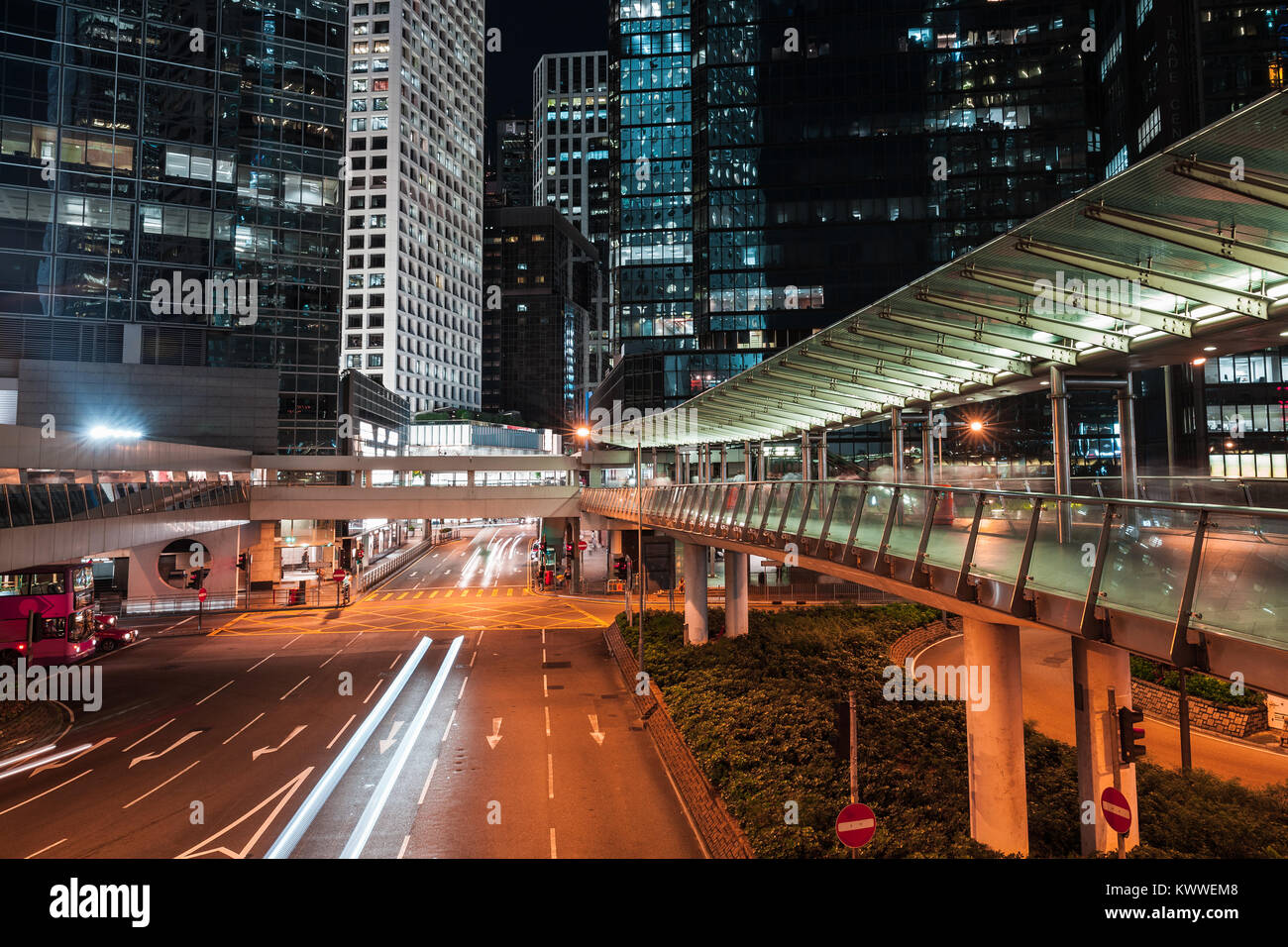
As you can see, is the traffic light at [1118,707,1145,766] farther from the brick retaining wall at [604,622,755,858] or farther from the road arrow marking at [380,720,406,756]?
the road arrow marking at [380,720,406,756]

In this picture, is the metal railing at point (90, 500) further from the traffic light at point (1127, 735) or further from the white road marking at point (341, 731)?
the traffic light at point (1127, 735)

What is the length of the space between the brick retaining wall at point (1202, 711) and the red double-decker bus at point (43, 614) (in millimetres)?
35313

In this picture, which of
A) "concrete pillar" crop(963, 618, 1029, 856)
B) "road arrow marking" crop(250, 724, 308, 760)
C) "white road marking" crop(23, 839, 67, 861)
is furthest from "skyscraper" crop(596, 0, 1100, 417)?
"white road marking" crop(23, 839, 67, 861)

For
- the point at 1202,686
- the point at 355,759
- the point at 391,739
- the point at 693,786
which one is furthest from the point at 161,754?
the point at 1202,686

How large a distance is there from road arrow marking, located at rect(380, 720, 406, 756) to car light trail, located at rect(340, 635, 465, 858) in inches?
10.9

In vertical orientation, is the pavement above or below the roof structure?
below

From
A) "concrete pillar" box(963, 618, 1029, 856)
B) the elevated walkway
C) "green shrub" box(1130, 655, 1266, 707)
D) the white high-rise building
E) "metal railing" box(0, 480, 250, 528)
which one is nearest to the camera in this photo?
the elevated walkway

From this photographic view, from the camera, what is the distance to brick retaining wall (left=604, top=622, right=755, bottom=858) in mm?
12164

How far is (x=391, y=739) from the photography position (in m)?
18.8

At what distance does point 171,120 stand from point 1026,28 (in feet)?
233

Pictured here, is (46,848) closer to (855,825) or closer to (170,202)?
(855,825)

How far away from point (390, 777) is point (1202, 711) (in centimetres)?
2092

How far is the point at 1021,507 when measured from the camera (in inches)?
324
